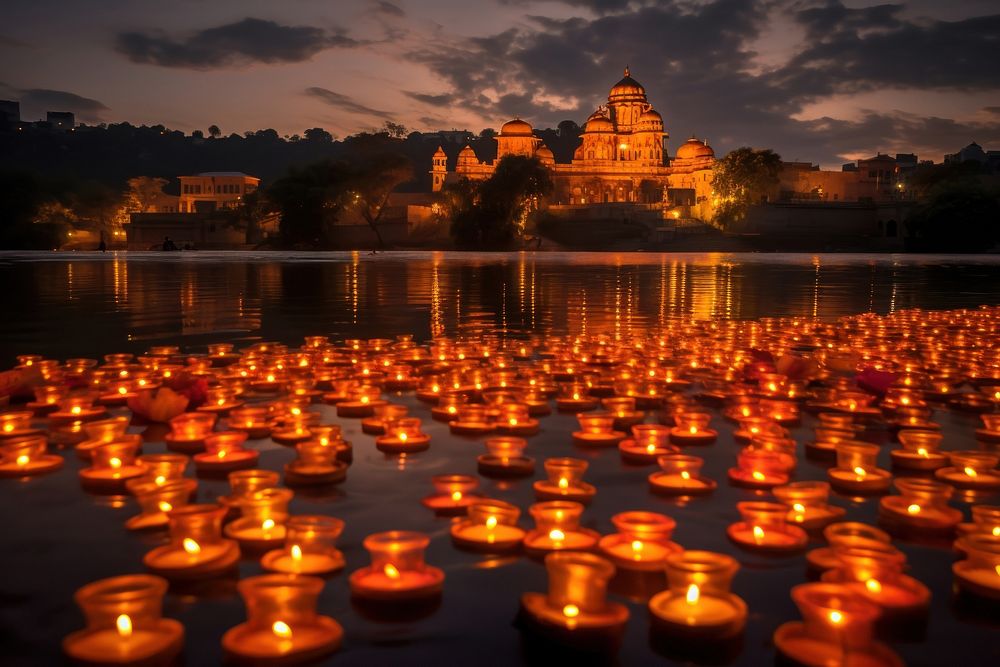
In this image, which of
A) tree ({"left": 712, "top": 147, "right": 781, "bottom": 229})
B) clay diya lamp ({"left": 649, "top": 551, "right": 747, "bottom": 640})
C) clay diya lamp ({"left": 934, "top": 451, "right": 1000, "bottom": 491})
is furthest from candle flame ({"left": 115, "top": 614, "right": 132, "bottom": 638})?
tree ({"left": 712, "top": 147, "right": 781, "bottom": 229})

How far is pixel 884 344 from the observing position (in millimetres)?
9742

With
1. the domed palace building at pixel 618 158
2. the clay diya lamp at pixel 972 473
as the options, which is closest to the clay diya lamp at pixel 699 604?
the clay diya lamp at pixel 972 473

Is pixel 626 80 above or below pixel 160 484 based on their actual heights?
above

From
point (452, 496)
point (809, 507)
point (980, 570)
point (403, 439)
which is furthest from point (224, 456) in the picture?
point (980, 570)

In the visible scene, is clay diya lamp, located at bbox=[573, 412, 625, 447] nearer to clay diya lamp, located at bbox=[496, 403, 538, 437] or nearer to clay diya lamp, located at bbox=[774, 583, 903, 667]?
clay diya lamp, located at bbox=[496, 403, 538, 437]

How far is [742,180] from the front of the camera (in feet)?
271

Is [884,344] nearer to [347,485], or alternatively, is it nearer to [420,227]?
[347,485]

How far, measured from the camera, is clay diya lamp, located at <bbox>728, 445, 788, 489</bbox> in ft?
14.2

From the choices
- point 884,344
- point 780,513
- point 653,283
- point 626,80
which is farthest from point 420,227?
point 780,513

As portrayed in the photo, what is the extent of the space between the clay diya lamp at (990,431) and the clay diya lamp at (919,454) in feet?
2.73

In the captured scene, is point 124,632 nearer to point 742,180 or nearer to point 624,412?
point 624,412

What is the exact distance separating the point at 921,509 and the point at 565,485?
1.57 m

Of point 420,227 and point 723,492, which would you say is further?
point 420,227

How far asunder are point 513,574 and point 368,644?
A: 73 cm
